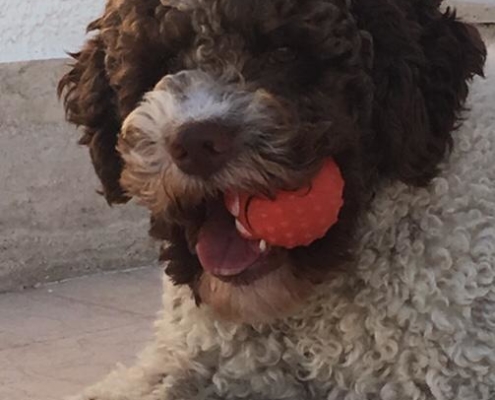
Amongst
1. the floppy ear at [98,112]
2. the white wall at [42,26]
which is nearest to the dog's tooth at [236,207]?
the floppy ear at [98,112]

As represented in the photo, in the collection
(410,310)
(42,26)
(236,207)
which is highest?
(236,207)

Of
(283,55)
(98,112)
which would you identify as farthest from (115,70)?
(283,55)

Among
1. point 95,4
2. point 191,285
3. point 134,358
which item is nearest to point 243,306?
point 191,285

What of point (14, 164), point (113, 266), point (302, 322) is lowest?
point (113, 266)

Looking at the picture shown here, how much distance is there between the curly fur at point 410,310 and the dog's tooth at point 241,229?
27 cm

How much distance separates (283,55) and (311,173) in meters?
0.23

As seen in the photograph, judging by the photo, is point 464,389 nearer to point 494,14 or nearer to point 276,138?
point 276,138

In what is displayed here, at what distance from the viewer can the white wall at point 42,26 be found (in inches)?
191

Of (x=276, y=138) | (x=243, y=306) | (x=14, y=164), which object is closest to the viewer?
(x=276, y=138)

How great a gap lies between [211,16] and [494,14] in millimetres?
2677

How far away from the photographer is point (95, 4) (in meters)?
5.11

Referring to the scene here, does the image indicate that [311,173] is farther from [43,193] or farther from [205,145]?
[43,193]

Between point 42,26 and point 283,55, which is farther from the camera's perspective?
point 42,26

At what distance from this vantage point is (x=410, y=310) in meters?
2.84
